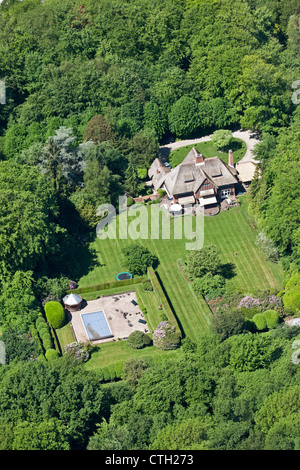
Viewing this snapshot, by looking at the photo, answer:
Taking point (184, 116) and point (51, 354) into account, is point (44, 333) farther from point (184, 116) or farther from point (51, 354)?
point (184, 116)

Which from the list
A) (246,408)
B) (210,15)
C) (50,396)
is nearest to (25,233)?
(50,396)

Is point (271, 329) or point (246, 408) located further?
point (271, 329)

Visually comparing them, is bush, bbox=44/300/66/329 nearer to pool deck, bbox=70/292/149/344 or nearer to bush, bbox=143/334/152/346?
pool deck, bbox=70/292/149/344

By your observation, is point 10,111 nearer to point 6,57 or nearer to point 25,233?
point 6,57

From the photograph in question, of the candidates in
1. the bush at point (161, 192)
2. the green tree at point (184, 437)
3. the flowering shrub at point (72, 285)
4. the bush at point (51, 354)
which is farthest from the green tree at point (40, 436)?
the bush at point (161, 192)

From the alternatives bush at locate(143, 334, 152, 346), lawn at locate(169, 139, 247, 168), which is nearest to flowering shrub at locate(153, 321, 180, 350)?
bush at locate(143, 334, 152, 346)
